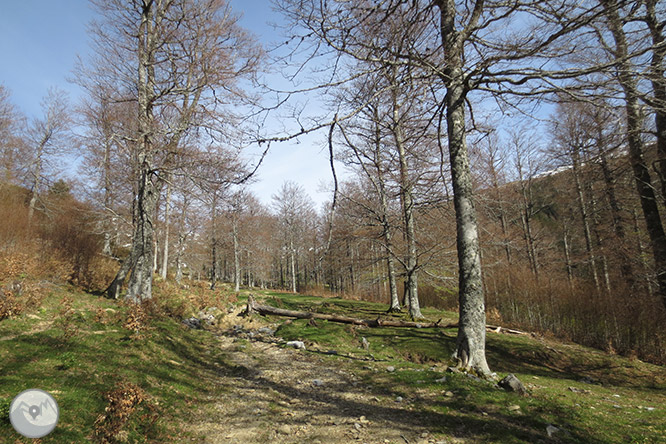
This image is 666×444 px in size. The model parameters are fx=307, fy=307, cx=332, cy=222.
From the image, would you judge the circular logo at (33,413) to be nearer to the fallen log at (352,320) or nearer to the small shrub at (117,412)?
the small shrub at (117,412)

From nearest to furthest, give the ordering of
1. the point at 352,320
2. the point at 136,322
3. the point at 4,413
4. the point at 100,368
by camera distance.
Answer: the point at 4,413
the point at 100,368
the point at 136,322
the point at 352,320

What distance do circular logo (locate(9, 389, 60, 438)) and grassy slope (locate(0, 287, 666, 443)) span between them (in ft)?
5.15

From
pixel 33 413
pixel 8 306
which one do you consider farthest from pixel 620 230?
pixel 8 306

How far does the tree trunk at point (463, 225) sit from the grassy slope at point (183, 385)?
0.69 metres

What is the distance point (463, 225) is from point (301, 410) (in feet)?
13.6

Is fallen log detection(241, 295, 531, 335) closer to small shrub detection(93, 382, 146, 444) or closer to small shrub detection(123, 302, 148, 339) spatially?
small shrub detection(123, 302, 148, 339)

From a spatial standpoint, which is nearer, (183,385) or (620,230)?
(183,385)

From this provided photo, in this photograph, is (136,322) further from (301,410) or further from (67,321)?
(301,410)

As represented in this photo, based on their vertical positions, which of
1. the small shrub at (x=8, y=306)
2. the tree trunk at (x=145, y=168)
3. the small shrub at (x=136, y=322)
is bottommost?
the small shrub at (x=136, y=322)

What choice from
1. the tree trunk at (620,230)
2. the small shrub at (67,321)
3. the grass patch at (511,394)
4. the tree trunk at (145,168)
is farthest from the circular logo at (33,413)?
the tree trunk at (620,230)

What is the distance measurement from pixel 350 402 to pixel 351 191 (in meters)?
10.3

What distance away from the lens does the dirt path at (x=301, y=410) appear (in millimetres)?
3586

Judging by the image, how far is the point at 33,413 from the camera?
1.48m

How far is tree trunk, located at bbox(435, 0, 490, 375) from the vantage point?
211 inches
